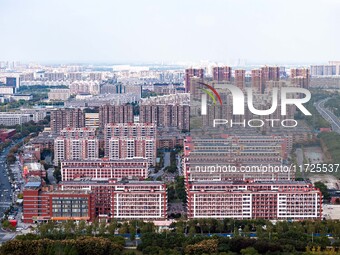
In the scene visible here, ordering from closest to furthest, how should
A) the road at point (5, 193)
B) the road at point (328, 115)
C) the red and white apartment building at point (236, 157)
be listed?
the road at point (5, 193) → the red and white apartment building at point (236, 157) → the road at point (328, 115)

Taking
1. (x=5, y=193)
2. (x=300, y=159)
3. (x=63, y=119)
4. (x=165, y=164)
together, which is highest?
(x=63, y=119)

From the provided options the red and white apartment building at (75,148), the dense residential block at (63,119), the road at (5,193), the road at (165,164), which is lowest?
the road at (5,193)

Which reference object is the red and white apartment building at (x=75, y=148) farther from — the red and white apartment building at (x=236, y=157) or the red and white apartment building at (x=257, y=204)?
the red and white apartment building at (x=257, y=204)

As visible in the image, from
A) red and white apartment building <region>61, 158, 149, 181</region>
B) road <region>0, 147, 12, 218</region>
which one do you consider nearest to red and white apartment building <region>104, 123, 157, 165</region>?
red and white apartment building <region>61, 158, 149, 181</region>

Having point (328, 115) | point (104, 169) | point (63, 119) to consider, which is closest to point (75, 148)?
point (104, 169)

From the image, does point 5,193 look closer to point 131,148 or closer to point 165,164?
point 131,148

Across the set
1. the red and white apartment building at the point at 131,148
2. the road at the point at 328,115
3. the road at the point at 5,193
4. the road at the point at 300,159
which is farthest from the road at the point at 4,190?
the road at the point at 328,115

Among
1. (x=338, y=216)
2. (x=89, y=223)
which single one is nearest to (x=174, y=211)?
(x=89, y=223)

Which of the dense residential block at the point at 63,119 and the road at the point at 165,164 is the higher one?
the dense residential block at the point at 63,119

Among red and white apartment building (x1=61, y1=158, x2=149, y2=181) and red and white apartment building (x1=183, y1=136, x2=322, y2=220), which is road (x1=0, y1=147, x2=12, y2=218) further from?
red and white apartment building (x1=183, y1=136, x2=322, y2=220)
